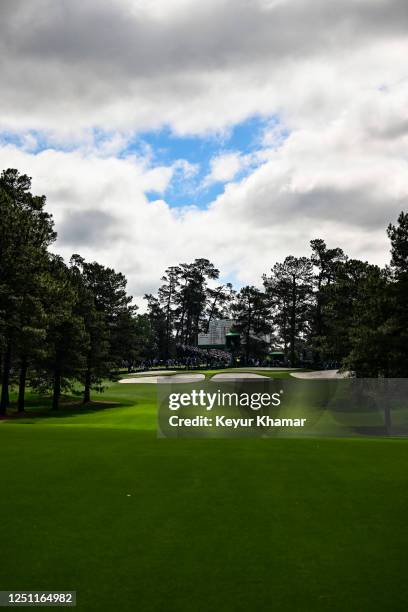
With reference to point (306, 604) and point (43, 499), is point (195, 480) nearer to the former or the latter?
point (43, 499)

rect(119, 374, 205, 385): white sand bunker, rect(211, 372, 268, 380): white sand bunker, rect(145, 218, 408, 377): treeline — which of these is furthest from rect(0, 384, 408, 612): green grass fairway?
rect(119, 374, 205, 385): white sand bunker

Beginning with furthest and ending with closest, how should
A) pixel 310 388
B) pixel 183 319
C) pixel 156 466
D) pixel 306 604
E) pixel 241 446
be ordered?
pixel 183 319
pixel 310 388
pixel 241 446
pixel 156 466
pixel 306 604

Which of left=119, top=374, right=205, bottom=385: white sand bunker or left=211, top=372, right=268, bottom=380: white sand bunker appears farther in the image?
left=119, top=374, right=205, bottom=385: white sand bunker

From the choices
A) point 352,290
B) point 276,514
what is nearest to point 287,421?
point 276,514

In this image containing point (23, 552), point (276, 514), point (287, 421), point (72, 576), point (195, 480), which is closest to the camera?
point (72, 576)

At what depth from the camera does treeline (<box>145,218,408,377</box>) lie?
29.1 meters

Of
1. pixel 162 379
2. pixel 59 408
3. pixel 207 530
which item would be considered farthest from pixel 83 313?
pixel 207 530

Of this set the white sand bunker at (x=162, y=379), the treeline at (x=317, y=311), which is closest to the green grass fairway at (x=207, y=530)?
the treeline at (x=317, y=311)

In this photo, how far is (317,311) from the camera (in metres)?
79.6

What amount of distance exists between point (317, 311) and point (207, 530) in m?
74.1

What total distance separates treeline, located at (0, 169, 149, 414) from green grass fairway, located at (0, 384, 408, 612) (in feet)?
64.6

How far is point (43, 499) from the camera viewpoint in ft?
29.5

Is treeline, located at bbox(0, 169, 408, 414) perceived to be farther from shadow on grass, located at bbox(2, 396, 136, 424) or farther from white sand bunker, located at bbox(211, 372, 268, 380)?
white sand bunker, located at bbox(211, 372, 268, 380)

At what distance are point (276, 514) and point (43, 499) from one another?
3.88 m
